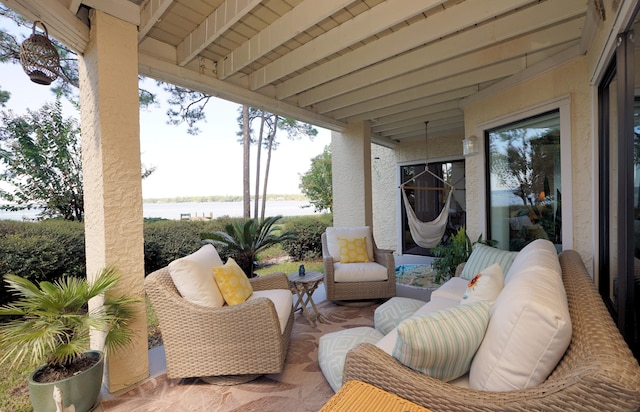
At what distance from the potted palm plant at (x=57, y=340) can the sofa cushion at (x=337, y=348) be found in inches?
48.7

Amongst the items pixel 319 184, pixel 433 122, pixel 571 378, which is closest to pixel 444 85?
pixel 433 122

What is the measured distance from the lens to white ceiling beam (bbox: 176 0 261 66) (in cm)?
209

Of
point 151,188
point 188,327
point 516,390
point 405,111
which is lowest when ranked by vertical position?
point 188,327

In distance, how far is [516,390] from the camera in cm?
89

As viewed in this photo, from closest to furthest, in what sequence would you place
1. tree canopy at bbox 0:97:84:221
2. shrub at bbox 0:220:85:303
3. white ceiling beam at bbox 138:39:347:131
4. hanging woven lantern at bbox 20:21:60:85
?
1. hanging woven lantern at bbox 20:21:60:85
2. white ceiling beam at bbox 138:39:347:131
3. shrub at bbox 0:220:85:303
4. tree canopy at bbox 0:97:84:221

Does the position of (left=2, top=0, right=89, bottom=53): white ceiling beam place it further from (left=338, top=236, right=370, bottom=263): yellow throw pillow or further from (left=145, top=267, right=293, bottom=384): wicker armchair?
(left=338, top=236, right=370, bottom=263): yellow throw pillow

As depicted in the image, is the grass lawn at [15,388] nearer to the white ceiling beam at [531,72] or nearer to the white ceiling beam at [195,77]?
the white ceiling beam at [195,77]

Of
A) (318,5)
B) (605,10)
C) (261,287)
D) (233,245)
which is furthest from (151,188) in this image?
(605,10)

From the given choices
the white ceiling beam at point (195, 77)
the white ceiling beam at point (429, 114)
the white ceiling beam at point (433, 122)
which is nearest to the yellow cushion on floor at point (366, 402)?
the white ceiling beam at point (195, 77)

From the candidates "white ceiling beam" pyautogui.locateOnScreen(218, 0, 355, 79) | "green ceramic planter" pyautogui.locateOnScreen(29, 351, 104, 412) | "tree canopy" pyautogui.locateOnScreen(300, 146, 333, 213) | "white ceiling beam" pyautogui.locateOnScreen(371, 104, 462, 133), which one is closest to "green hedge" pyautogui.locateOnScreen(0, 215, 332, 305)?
"green ceramic planter" pyautogui.locateOnScreen(29, 351, 104, 412)

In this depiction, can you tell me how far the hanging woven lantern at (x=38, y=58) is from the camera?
158cm

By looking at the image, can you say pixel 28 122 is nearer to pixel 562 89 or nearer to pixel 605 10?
pixel 605 10

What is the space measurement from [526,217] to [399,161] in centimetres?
359

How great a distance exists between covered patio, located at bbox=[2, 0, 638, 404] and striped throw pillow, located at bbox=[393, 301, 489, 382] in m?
1.11
